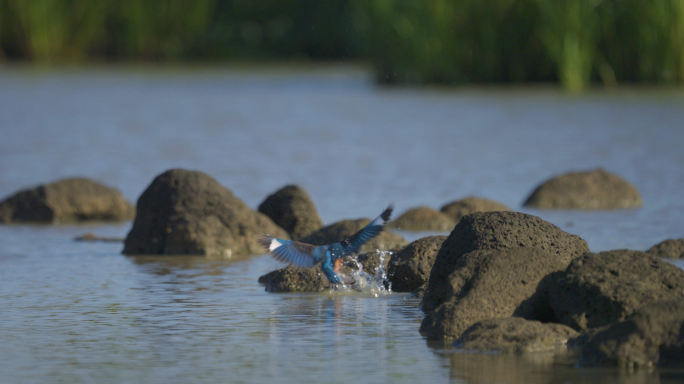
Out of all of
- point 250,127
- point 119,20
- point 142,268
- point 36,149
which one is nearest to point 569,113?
point 250,127

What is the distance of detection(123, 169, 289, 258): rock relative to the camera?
8.64 meters

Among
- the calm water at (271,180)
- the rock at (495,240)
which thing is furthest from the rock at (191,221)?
the rock at (495,240)

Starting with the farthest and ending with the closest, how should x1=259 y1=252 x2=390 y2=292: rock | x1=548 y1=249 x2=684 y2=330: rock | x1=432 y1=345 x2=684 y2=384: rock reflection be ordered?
x1=259 y1=252 x2=390 y2=292: rock → x1=548 y1=249 x2=684 y2=330: rock → x1=432 y1=345 x2=684 y2=384: rock reflection

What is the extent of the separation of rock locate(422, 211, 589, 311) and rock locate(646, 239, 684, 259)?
60.3 inches

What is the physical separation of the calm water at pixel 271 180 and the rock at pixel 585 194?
32cm

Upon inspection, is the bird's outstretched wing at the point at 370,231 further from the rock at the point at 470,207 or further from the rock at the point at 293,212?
the rock at the point at 470,207

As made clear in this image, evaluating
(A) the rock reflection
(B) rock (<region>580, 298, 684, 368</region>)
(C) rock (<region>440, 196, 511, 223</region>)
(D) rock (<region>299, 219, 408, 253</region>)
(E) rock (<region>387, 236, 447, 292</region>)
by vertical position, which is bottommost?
(A) the rock reflection

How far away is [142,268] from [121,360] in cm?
284

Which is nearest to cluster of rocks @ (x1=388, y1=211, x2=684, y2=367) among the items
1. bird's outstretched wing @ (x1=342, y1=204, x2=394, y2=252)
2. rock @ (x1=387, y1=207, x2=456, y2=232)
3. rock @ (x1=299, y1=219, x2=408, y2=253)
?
bird's outstretched wing @ (x1=342, y1=204, x2=394, y2=252)

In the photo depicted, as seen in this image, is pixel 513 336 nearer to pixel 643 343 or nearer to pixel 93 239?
pixel 643 343

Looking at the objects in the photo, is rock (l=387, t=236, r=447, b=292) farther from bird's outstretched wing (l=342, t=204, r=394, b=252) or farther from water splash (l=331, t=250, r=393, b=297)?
bird's outstretched wing (l=342, t=204, r=394, b=252)

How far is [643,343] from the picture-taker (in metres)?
5.01

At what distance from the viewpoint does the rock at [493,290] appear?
223 inches

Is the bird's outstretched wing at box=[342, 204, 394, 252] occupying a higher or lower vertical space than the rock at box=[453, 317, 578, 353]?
higher
